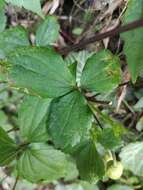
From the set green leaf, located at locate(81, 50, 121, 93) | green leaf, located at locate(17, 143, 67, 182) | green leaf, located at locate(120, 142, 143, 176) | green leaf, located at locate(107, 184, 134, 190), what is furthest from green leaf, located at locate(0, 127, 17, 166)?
green leaf, located at locate(107, 184, 134, 190)

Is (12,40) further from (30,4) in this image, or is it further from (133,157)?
(133,157)

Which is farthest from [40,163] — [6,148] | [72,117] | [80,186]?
[80,186]

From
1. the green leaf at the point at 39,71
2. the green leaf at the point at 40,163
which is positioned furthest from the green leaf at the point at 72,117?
the green leaf at the point at 40,163

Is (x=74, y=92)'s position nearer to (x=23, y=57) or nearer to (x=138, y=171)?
(x=23, y=57)

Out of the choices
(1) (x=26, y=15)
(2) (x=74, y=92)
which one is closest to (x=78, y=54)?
(1) (x=26, y=15)

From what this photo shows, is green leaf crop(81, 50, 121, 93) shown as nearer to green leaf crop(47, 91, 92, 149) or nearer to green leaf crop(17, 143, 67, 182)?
green leaf crop(47, 91, 92, 149)
